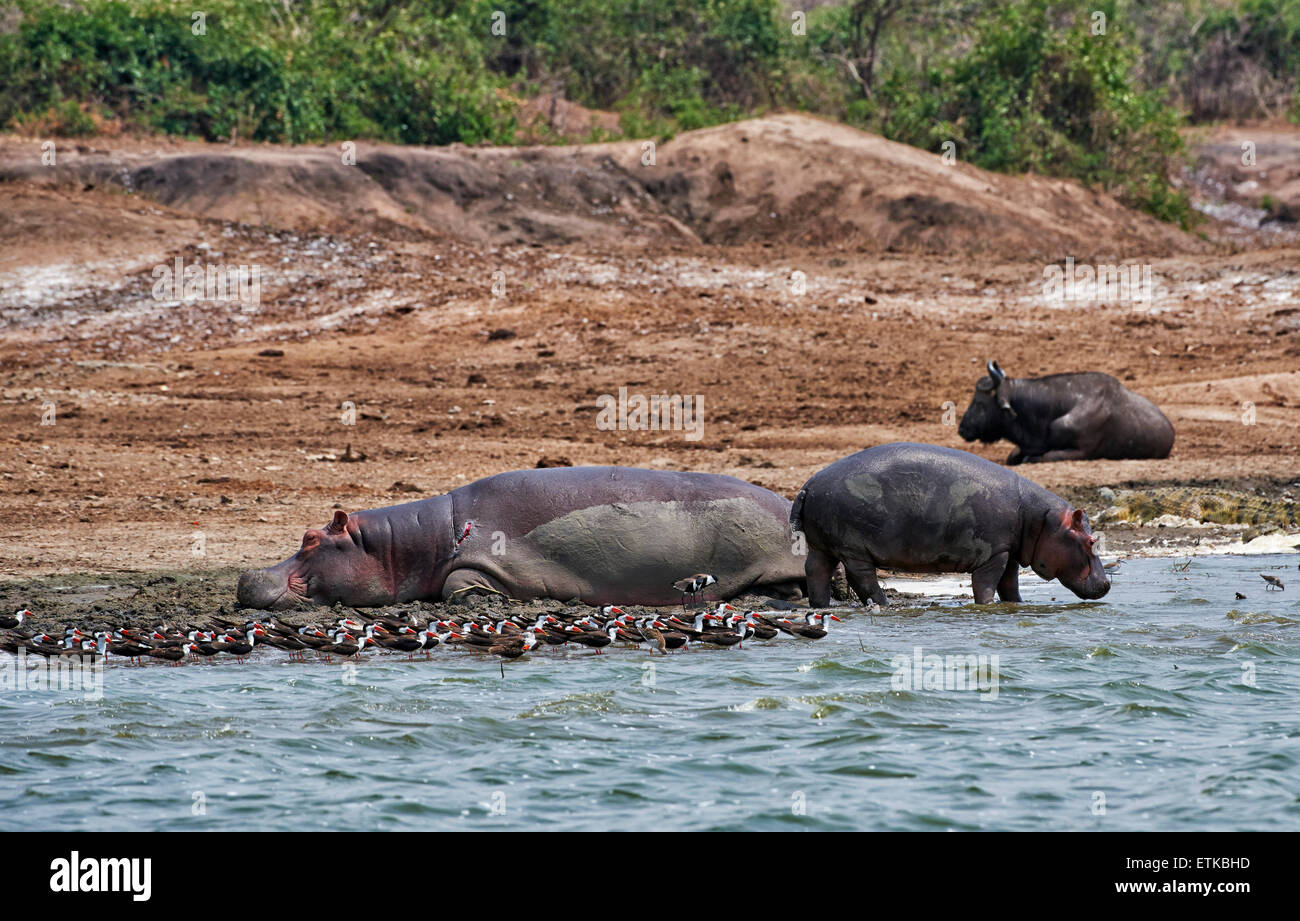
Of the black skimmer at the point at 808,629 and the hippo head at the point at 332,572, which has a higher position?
the hippo head at the point at 332,572

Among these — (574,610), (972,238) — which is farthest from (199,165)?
(574,610)

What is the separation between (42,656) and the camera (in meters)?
8.93

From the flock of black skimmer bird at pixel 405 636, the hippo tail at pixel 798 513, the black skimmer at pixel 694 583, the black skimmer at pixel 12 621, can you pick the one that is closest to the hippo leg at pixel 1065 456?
the hippo tail at pixel 798 513

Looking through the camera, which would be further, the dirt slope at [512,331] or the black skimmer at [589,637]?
the dirt slope at [512,331]

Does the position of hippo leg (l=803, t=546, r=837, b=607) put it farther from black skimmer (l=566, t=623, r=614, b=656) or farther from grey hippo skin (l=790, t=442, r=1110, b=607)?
black skimmer (l=566, t=623, r=614, b=656)

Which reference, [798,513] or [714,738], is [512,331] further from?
[714,738]

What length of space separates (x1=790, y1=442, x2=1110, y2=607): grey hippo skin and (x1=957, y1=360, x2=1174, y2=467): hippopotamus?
646 cm

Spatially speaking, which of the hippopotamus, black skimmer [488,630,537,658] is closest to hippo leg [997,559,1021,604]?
black skimmer [488,630,537,658]

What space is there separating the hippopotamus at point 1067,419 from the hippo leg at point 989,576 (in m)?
6.47

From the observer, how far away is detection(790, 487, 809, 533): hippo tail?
385 inches

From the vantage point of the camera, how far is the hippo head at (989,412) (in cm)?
1653

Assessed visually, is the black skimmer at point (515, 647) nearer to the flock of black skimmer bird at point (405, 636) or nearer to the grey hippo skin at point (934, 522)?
the flock of black skimmer bird at point (405, 636)
